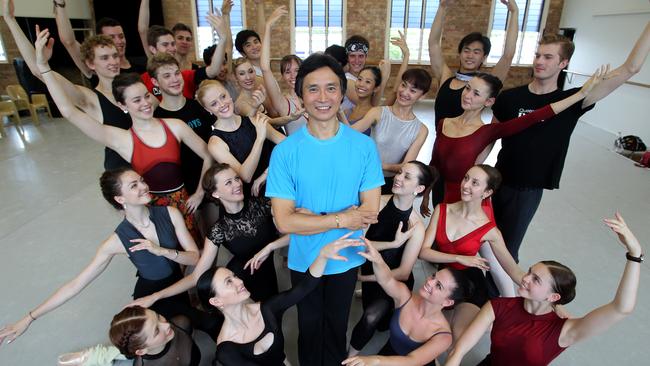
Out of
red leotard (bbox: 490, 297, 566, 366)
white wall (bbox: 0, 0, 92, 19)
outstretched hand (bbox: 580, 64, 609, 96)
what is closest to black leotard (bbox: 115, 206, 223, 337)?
red leotard (bbox: 490, 297, 566, 366)

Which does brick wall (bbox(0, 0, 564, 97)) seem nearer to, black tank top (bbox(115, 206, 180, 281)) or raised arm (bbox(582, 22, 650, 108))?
Answer: raised arm (bbox(582, 22, 650, 108))

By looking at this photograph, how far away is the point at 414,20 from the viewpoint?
34.0 ft

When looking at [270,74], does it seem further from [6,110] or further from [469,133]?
[6,110]

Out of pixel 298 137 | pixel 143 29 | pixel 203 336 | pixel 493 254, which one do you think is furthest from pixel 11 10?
pixel 493 254

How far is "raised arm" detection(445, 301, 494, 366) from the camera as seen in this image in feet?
5.43

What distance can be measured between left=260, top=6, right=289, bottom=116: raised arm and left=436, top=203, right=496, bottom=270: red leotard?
1.46m

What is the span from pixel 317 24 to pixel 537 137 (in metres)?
9.45

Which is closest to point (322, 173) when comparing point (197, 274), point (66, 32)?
point (197, 274)

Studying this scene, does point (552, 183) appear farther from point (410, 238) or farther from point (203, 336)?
point (203, 336)

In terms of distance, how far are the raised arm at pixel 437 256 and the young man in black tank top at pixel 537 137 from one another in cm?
60

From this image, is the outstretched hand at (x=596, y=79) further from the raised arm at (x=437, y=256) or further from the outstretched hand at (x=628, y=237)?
the raised arm at (x=437, y=256)

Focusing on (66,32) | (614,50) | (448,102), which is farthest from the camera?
(614,50)

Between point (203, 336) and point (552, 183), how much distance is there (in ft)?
8.12

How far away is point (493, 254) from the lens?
7.18 feet
